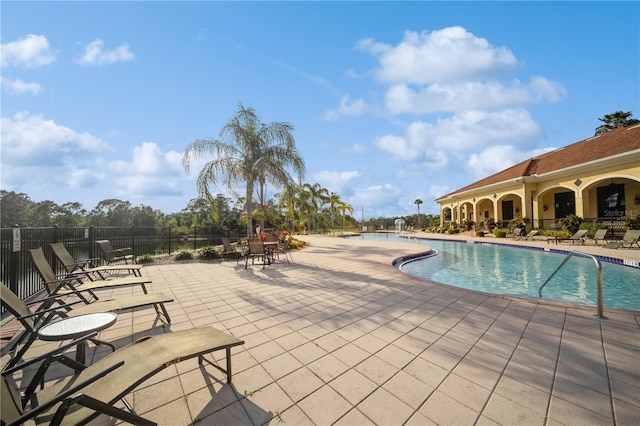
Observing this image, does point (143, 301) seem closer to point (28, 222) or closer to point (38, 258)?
point (38, 258)

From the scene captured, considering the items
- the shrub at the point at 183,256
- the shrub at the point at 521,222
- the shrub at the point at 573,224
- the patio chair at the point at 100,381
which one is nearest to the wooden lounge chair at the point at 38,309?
the patio chair at the point at 100,381

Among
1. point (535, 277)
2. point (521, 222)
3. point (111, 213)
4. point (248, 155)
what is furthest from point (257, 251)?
point (111, 213)

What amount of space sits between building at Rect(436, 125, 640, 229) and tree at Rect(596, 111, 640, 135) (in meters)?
13.0

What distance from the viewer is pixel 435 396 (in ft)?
6.95

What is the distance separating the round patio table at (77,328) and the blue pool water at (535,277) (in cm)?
728

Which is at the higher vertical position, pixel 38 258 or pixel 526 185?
pixel 526 185

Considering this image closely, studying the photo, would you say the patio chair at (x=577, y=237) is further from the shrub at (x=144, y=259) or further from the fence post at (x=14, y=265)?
Answer: the fence post at (x=14, y=265)

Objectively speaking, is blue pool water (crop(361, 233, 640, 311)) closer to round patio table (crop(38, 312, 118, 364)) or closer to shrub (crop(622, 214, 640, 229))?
shrub (crop(622, 214, 640, 229))

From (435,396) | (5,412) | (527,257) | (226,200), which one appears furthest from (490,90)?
(226,200)

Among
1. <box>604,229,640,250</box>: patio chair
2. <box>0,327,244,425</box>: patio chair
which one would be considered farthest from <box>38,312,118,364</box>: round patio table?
<box>604,229,640,250</box>: patio chair

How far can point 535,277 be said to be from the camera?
7891 millimetres

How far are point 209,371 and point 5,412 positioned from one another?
57.0 inches

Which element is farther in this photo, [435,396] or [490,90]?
[490,90]

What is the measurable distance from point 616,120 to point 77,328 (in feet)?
142
